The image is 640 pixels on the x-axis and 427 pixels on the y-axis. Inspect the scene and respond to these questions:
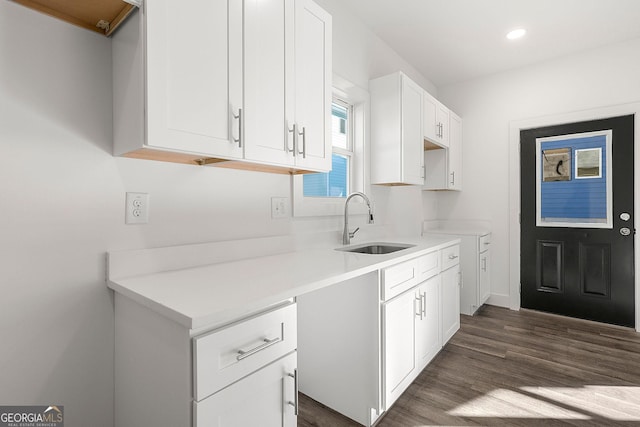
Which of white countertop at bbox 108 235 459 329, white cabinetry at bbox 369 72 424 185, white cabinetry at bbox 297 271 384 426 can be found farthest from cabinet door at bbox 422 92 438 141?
white cabinetry at bbox 297 271 384 426

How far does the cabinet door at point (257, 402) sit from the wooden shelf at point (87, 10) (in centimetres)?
124

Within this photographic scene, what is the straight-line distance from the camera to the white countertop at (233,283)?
0.89 meters

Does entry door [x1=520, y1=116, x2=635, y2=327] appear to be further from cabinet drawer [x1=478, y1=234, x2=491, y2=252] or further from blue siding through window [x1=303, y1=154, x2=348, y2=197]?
blue siding through window [x1=303, y1=154, x2=348, y2=197]

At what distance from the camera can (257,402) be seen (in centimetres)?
102

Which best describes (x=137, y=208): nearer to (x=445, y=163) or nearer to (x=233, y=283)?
(x=233, y=283)

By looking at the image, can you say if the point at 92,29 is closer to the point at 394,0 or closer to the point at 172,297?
A: the point at 172,297

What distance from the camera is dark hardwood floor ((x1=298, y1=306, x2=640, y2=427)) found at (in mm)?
1688

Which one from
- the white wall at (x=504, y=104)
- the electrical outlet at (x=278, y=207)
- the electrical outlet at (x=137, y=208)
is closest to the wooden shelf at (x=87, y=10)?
the electrical outlet at (x=137, y=208)

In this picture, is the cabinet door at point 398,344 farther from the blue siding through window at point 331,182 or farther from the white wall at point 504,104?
the white wall at point 504,104

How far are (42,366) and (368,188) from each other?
2159 millimetres

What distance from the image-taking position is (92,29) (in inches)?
47.2

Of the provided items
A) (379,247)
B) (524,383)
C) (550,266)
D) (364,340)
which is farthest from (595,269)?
(364,340)

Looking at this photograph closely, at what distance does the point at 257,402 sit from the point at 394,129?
2.11m

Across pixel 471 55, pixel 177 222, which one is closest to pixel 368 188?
pixel 177 222
